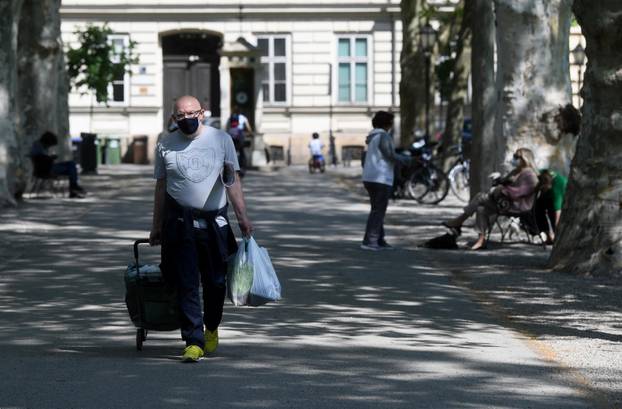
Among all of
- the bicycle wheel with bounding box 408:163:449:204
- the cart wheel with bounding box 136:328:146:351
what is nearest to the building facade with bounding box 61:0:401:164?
the bicycle wheel with bounding box 408:163:449:204

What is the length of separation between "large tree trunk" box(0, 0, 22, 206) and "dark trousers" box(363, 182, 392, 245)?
9.16m

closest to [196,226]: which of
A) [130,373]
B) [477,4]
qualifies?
[130,373]

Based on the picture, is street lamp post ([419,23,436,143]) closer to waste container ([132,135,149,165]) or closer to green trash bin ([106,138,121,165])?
waste container ([132,135,149,165])

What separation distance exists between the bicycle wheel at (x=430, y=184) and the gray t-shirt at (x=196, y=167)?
19916mm

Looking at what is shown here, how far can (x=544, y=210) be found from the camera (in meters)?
19.6

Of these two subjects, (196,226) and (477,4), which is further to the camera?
(477,4)

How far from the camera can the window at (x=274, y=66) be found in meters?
53.3

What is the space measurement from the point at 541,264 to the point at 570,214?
1208 mm

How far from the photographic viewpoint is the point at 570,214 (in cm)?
1620

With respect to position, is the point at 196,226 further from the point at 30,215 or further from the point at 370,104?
the point at 370,104

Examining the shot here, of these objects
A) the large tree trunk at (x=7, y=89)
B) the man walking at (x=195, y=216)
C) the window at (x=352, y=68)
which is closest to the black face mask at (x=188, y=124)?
the man walking at (x=195, y=216)

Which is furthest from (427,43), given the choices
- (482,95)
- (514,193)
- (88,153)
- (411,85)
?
(514,193)

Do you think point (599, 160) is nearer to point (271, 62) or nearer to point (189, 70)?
point (271, 62)

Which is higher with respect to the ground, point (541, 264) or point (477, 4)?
point (477, 4)
